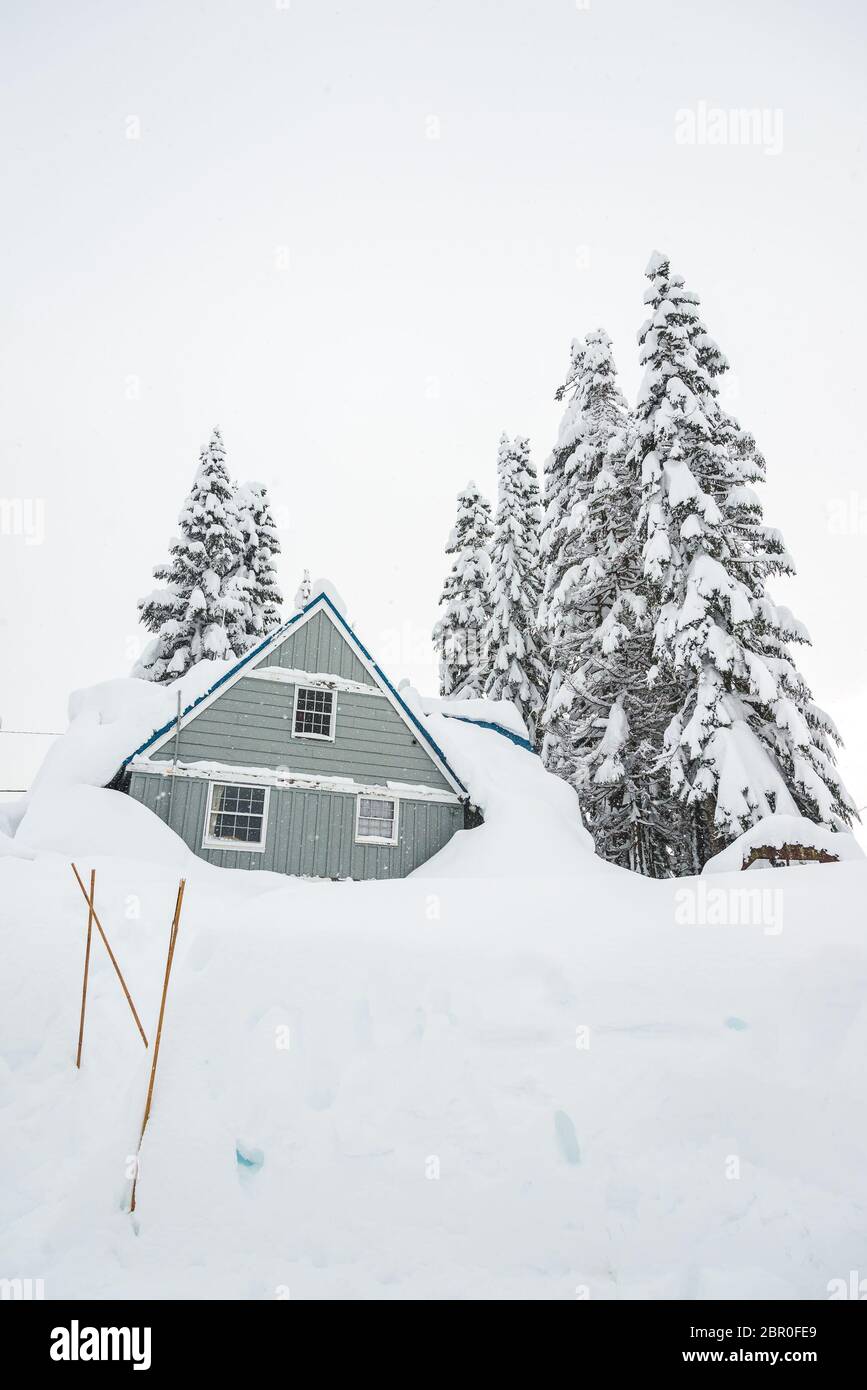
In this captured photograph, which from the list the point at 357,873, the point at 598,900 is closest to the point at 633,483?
the point at 357,873

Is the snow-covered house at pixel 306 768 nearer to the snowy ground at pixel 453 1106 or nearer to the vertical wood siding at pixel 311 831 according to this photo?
the vertical wood siding at pixel 311 831

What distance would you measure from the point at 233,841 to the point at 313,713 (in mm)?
3209

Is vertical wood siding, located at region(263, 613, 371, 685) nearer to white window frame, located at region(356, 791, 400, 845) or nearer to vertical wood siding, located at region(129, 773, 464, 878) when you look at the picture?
white window frame, located at region(356, 791, 400, 845)

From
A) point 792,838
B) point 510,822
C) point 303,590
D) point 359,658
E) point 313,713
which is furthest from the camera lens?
point 303,590

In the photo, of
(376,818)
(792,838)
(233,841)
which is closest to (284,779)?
(233,841)

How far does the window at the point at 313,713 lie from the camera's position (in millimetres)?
16484

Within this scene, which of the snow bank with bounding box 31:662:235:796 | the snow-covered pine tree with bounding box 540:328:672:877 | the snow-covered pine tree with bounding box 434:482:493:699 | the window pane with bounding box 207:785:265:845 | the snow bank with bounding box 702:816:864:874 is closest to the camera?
the snow bank with bounding box 702:816:864:874

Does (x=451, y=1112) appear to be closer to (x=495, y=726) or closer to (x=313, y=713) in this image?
(x=313, y=713)

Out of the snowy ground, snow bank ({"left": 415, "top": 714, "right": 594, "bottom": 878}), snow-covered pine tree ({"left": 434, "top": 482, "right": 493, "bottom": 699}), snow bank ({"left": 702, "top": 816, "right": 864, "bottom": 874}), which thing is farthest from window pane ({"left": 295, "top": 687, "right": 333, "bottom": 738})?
snow-covered pine tree ({"left": 434, "top": 482, "right": 493, "bottom": 699})

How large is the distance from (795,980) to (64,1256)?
5687mm

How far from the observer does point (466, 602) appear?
30500 millimetres

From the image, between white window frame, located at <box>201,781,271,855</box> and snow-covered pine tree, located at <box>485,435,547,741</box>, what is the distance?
1280cm

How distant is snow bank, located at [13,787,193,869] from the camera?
12852 millimetres
